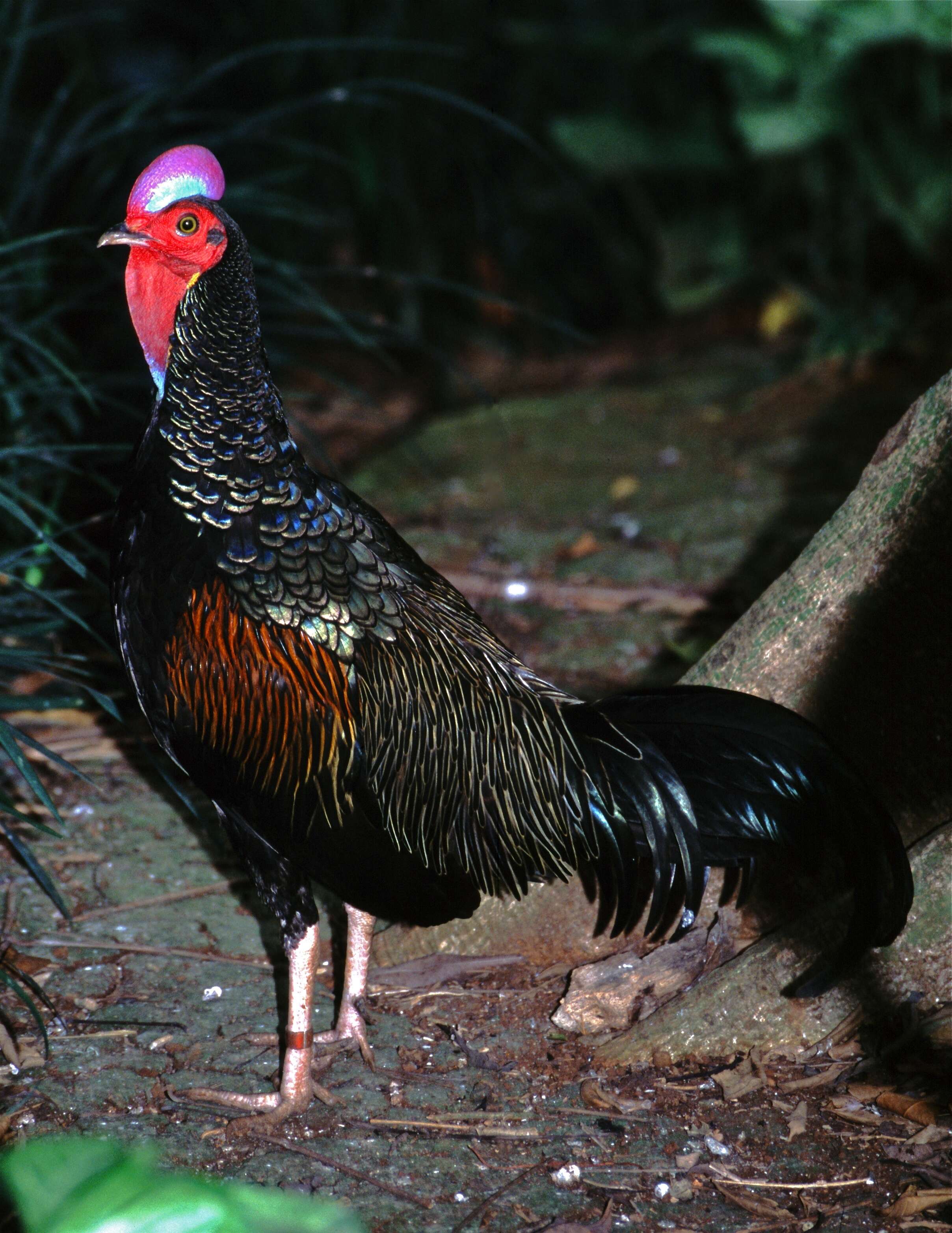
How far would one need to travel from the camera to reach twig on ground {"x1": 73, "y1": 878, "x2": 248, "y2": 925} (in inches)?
145

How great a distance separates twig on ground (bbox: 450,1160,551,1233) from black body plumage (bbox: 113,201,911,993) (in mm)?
669

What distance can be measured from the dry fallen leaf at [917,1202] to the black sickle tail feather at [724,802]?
0.51 metres

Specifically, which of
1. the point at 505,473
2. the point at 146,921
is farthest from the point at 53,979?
the point at 505,473

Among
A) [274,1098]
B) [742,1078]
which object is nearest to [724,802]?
[742,1078]

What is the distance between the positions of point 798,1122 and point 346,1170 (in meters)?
1.10

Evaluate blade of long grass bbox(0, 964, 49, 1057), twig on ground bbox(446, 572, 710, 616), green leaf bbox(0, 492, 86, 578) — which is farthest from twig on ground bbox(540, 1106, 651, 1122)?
twig on ground bbox(446, 572, 710, 616)

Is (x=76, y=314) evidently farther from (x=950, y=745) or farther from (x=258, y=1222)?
(x=258, y=1222)

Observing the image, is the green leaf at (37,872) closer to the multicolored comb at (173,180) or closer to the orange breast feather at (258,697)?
the orange breast feather at (258,697)

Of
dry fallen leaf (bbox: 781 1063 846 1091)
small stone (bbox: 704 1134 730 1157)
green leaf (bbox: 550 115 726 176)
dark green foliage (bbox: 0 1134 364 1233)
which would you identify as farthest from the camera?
green leaf (bbox: 550 115 726 176)

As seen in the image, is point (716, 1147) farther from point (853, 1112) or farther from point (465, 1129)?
point (465, 1129)

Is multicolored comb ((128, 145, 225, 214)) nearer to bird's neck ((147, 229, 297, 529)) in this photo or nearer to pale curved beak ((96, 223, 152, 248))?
pale curved beak ((96, 223, 152, 248))

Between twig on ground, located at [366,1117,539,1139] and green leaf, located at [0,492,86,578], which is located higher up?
green leaf, located at [0,492,86,578]

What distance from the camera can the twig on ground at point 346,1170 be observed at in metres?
2.67

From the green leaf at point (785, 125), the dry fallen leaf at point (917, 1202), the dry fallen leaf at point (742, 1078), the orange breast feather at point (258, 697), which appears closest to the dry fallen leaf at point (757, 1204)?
the dry fallen leaf at point (917, 1202)
